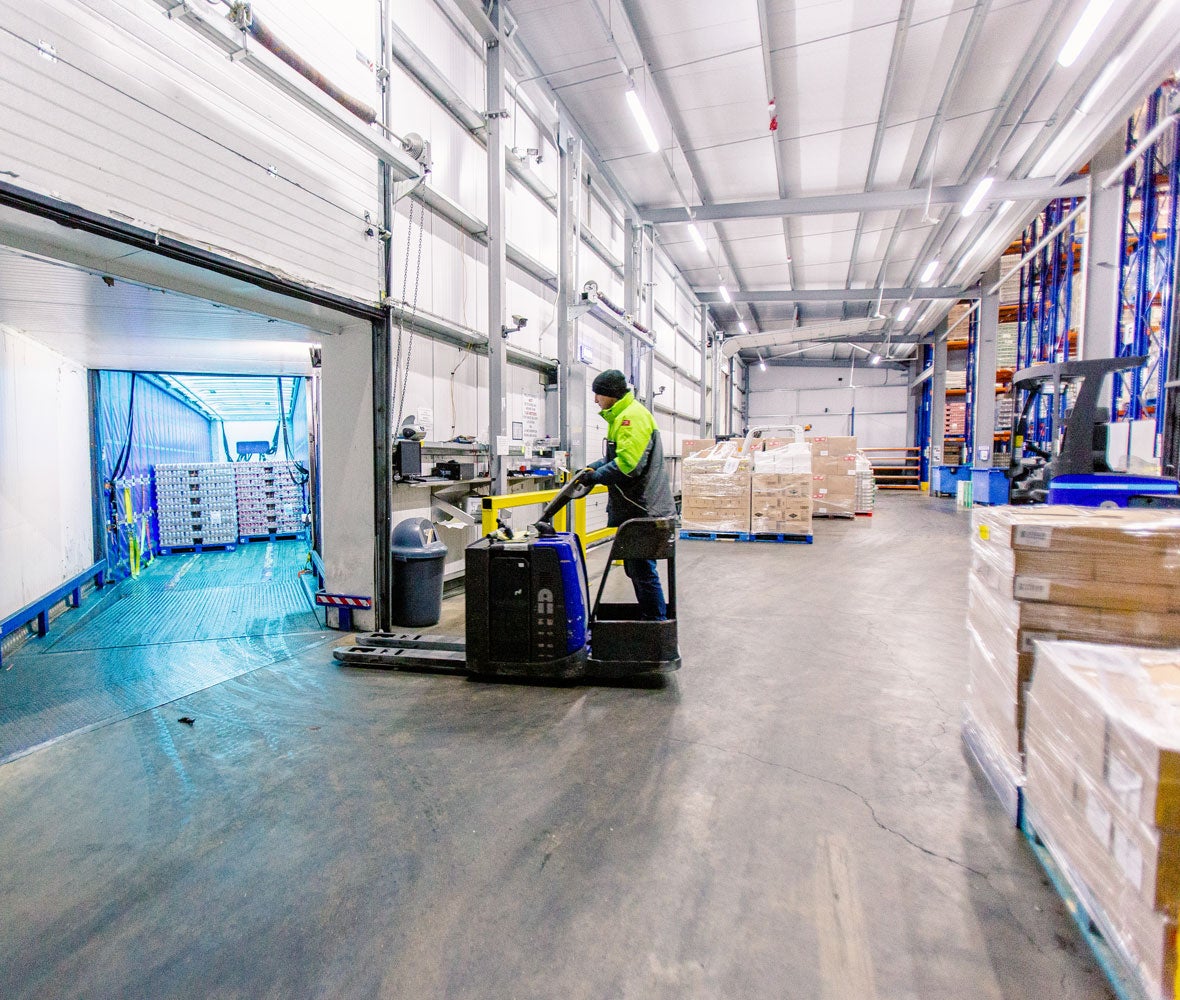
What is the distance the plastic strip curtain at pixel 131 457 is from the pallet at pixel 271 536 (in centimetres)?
124

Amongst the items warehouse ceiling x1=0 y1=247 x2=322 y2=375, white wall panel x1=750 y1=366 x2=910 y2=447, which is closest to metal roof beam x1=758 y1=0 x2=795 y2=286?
warehouse ceiling x1=0 y1=247 x2=322 y2=375

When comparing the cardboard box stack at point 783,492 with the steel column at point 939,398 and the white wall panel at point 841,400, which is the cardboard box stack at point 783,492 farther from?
the white wall panel at point 841,400

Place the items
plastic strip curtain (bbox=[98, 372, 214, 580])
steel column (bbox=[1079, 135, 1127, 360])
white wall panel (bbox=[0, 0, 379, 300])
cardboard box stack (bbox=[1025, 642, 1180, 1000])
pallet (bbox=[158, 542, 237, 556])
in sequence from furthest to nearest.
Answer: pallet (bbox=[158, 542, 237, 556]) → steel column (bbox=[1079, 135, 1127, 360]) → plastic strip curtain (bbox=[98, 372, 214, 580]) → white wall panel (bbox=[0, 0, 379, 300]) → cardboard box stack (bbox=[1025, 642, 1180, 1000])

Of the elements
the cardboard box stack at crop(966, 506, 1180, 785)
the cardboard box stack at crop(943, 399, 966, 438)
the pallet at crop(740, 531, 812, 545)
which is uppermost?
the cardboard box stack at crop(943, 399, 966, 438)

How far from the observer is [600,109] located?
773 centimetres

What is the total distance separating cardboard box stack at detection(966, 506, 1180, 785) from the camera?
1.85 metres

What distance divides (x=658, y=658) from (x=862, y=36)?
7.27 meters

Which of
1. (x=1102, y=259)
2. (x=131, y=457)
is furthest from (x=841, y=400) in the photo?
(x=131, y=457)

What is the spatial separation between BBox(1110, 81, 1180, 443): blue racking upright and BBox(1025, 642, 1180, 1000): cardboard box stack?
7.13 m

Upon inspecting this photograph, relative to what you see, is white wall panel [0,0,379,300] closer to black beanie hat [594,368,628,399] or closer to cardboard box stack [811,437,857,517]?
black beanie hat [594,368,628,399]

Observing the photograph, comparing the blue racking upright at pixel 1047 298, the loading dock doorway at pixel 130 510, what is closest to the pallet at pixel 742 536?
the blue racking upright at pixel 1047 298

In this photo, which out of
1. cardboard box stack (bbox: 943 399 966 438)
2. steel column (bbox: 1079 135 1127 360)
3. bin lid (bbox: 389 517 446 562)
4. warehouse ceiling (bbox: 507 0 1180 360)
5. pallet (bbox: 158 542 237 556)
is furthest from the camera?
cardboard box stack (bbox: 943 399 966 438)

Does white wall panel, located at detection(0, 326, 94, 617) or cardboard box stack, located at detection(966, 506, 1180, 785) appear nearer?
cardboard box stack, located at detection(966, 506, 1180, 785)

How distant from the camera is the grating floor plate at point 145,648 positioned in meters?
3.17
